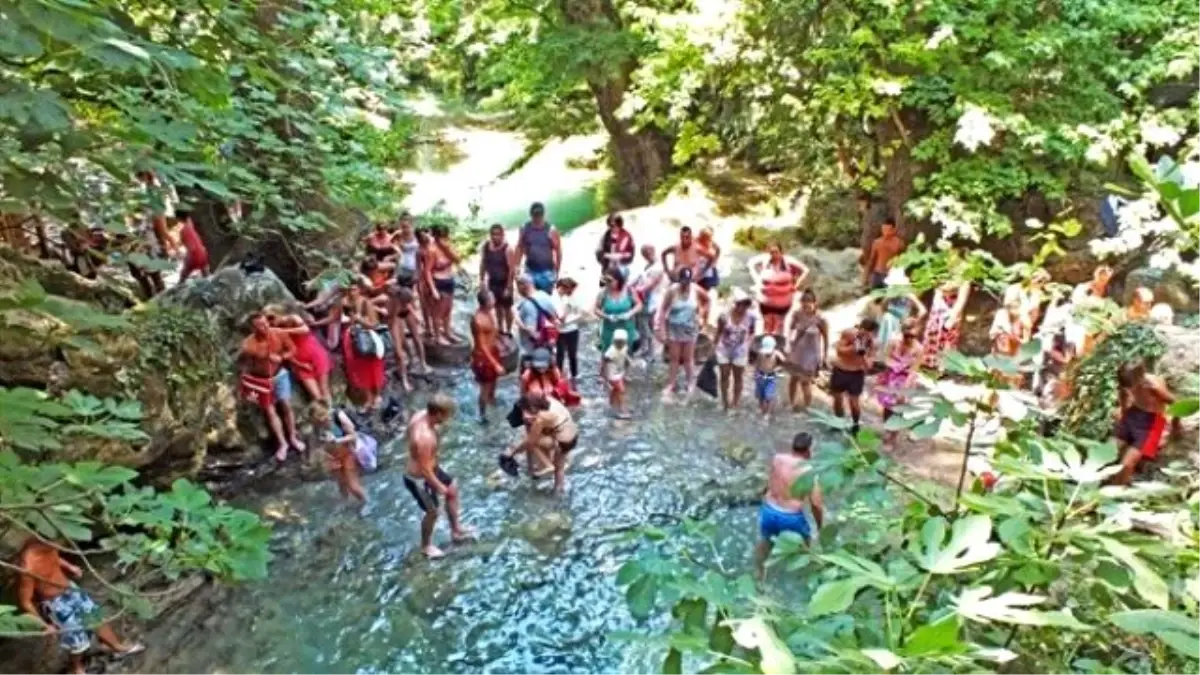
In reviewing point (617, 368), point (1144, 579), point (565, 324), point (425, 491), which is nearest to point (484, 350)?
point (565, 324)

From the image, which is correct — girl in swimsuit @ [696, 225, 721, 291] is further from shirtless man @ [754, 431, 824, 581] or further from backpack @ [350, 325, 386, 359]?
shirtless man @ [754, 431, 824, 581]

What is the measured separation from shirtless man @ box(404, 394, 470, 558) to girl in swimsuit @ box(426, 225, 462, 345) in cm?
382

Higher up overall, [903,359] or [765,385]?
[903,359]

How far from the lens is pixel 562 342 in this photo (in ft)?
33.1

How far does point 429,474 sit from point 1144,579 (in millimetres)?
5999

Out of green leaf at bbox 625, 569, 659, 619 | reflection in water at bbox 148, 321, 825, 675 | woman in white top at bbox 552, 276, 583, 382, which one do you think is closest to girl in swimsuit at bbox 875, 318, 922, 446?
reflection in water at bbox 148, 321, 825, 675

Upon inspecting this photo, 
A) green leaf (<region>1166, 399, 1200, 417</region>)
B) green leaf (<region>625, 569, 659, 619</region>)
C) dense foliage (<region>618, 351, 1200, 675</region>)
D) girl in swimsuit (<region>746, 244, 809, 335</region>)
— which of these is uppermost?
green leaf (<region>1166, 399, 1200, 417</region>)

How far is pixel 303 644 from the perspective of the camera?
643cm

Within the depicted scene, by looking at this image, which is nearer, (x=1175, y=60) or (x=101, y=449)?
(x=101, y=449)

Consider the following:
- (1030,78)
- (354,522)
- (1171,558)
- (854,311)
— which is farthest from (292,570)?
(1030,78)

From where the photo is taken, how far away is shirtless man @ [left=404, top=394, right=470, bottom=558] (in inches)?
281

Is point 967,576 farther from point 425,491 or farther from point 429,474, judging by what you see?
point 425,491

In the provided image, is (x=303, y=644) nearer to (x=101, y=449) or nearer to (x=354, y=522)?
(x=354, y=522)

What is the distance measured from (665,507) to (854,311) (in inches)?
Answer: 250
